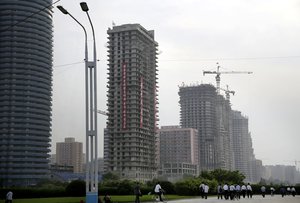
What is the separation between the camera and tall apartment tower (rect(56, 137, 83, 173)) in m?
171

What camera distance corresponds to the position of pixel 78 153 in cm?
17462

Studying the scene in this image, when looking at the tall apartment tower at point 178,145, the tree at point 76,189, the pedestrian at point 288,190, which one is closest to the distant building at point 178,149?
the tall apartment tower at point 178,145

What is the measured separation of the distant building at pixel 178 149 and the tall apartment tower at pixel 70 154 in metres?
35.0

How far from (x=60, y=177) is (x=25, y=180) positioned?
10617 millimetres

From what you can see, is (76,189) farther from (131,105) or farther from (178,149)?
(178,149)

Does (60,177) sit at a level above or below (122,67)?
below

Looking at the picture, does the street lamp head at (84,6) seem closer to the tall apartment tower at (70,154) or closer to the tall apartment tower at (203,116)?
the tall apartment tower at (70,154)

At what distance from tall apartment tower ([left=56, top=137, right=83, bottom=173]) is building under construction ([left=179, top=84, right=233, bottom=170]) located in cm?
4912

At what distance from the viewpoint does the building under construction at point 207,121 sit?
177625 millimetres

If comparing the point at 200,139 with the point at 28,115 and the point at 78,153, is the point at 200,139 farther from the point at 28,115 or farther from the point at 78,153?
the point at 28,115

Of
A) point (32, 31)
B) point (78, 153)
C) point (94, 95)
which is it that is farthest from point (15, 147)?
point (94, 95)

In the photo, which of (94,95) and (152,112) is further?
(152,112)

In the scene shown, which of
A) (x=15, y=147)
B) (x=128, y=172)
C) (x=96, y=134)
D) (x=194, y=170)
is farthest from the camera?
(x=194, y=170)

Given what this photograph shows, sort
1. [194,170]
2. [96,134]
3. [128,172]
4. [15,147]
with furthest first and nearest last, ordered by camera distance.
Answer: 1. [194,170]
2. [128,172]
3. [15,147]
4. [96,134]
